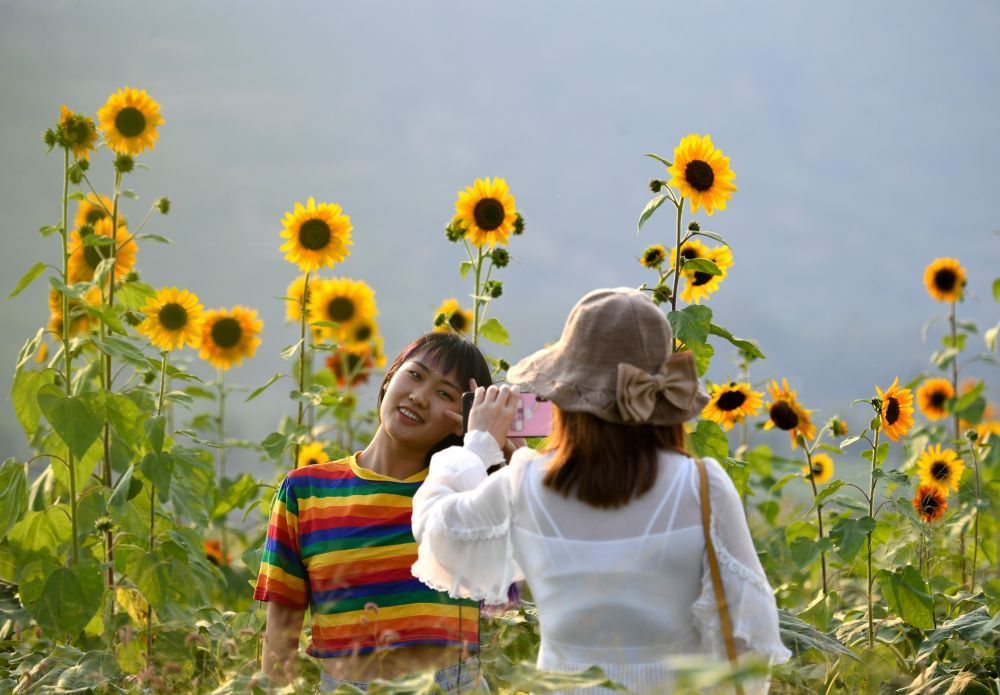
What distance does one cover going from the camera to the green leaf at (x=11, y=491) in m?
3.62

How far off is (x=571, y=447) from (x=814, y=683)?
173cm

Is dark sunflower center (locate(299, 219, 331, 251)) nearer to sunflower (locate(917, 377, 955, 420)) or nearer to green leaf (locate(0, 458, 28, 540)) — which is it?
green leaf (locate(0, 458, 28, 540))

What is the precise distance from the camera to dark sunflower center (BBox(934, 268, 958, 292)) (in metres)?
5.71

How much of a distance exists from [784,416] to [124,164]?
92.4 inches

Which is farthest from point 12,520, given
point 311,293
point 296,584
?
point 296,584

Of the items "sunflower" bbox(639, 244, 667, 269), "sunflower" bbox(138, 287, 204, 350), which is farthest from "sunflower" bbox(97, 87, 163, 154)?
"sunflower" bbox(639, 244, 667, 269)

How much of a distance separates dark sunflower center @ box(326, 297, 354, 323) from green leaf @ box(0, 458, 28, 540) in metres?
1.41

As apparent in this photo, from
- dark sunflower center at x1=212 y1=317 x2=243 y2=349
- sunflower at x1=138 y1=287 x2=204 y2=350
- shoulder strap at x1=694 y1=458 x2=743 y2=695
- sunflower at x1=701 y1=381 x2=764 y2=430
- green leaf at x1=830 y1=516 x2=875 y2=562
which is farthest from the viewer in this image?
dark sunflower center at x1=212 y1=317 x2=243 y2=349

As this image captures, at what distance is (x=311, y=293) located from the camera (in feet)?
14.1

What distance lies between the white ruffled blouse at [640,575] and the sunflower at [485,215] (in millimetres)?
1950

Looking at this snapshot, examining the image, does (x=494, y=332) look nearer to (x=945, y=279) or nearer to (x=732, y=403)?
(x=732, y=403)

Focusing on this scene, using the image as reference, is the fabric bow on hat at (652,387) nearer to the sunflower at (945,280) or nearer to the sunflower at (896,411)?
the sunflower at (896,411)

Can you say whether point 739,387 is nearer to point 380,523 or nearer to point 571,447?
point 380,523

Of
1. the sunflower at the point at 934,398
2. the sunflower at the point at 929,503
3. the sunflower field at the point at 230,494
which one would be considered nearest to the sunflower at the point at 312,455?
the sunflower field at the point at 230,494
